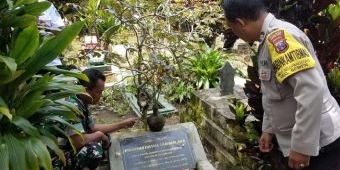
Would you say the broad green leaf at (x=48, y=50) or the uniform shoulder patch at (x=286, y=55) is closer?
the uniform shoulder patch at (x=286, y=55)

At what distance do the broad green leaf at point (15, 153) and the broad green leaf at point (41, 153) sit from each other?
65 mm

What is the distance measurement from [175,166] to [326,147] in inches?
55.4

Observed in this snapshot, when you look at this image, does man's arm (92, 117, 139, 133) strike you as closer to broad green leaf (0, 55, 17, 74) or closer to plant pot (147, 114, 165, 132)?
plant pot (147, 114, 165, 132)

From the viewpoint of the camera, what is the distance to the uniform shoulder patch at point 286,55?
1.77 metres

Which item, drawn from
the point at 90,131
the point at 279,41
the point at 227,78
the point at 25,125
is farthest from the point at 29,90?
the point at 227,78

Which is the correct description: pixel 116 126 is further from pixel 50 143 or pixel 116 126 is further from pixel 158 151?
pixel 50 143

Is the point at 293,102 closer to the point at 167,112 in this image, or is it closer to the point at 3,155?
the point at 3,155

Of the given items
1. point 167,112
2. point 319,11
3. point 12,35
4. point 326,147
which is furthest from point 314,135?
point 167,112

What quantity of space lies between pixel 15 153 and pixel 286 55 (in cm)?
153

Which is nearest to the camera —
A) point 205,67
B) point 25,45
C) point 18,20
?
point 25,45

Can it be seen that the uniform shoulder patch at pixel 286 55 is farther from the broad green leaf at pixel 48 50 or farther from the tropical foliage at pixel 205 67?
the tropical foliage at pixel 205 67

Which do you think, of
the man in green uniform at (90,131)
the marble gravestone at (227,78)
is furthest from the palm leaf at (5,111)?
the marble gravestone at (227,78)

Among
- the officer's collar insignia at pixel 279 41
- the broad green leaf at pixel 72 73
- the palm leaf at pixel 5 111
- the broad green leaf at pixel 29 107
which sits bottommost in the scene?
the broad green leaf at pixel 29 107

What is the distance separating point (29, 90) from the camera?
91.2 inches
